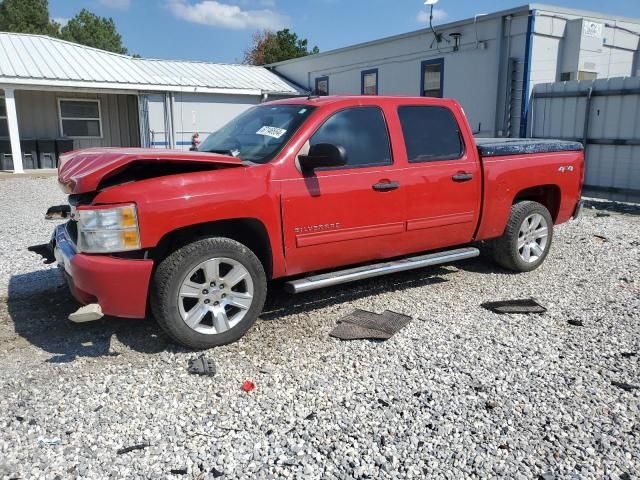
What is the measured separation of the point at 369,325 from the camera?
4.57 metres

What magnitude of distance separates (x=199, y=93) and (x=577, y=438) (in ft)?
64.3

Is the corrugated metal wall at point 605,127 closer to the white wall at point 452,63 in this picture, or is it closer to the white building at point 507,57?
the white building at point 507,57

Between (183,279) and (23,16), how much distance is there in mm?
51230

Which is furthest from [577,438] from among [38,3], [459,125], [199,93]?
[38,3]

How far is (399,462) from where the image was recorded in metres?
2.79

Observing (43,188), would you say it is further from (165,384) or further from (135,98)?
(165,384)

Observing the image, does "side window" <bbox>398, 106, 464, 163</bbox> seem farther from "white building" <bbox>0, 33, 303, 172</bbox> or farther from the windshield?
"white building" <bbox>0, 33, 303, 172</bbox>

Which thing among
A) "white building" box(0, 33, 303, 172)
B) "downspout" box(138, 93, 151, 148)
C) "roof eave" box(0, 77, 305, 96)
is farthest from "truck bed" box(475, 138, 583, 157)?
"downspout" box(138, 93, 151, 148)

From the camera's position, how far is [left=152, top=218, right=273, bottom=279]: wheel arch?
399 cm

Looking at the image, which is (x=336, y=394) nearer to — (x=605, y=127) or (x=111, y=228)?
(x=111, y=228)

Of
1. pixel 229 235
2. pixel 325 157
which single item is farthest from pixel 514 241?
pixel 229 235

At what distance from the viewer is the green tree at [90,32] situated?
5181 cm

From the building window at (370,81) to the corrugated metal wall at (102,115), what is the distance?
902 cm

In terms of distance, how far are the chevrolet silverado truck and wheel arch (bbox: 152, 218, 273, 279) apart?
0.4 inches
